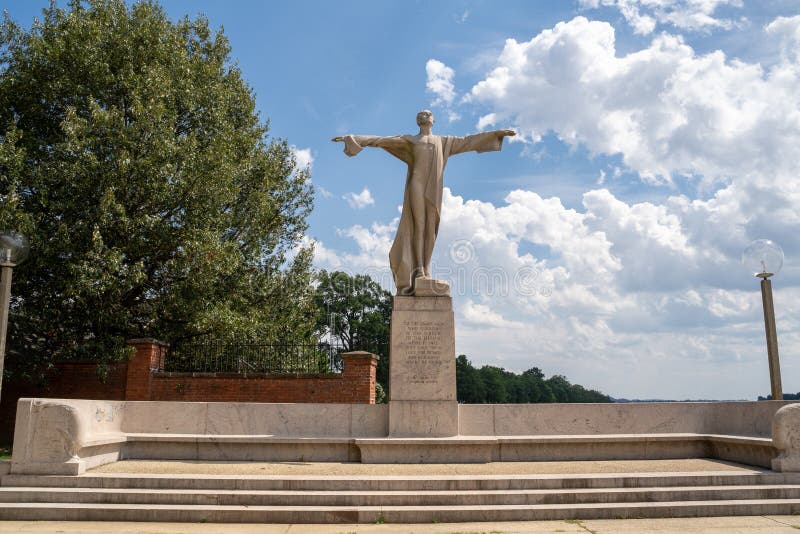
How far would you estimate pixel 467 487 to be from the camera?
7688mm

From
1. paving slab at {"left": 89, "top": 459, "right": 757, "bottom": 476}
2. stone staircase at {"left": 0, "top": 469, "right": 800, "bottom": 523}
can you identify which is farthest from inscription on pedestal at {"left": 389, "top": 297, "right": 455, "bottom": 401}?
stone staircase at {"left": 0, "top": 469, "right": 800, "bottom": 523}

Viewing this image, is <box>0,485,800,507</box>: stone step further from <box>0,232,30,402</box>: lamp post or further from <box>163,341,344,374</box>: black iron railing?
<box>163,341,344,374</box>: black iron railing

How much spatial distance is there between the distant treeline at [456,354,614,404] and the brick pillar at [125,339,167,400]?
144 ft

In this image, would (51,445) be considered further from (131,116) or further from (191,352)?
(131,116)

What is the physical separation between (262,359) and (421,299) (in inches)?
271

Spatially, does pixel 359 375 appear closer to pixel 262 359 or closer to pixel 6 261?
pixel 262 359

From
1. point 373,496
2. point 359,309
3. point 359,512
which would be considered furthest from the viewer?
point 359,309

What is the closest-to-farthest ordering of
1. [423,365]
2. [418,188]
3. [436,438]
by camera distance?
[436,438], [423,365], [418,188]

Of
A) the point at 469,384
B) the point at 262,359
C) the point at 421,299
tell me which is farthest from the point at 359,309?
the point at 421,299

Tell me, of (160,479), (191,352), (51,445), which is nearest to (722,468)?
(160,479)

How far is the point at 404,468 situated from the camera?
348 inches

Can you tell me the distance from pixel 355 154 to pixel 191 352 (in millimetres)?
8543

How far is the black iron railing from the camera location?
1587 centimetres

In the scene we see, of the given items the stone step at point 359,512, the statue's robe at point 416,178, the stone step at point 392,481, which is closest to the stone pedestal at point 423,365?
the statue's robe at point 416,178
